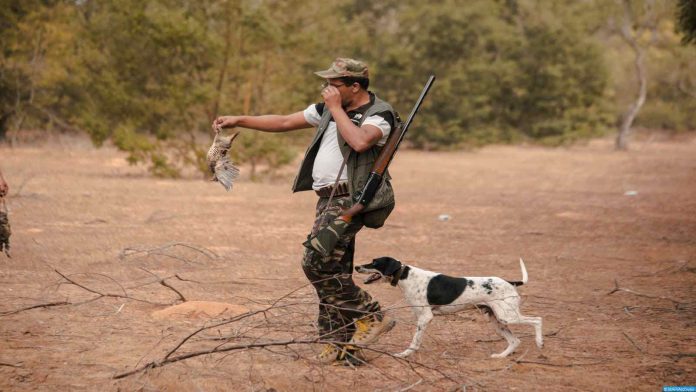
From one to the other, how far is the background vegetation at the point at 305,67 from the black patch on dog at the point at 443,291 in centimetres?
741

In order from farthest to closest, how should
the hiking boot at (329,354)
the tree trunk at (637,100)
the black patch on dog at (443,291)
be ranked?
the tree trunk at (637,100)
the black patch on dog at (443,291)
the hiking boot at (329,354)

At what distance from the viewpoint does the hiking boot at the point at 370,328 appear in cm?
533

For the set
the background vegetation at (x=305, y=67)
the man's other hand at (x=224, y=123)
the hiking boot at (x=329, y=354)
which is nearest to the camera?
the hiking boot at (x=329, y=354)

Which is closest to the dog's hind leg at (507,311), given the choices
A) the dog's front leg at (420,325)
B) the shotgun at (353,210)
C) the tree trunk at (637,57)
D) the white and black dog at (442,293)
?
the white and black dog at (442,293)

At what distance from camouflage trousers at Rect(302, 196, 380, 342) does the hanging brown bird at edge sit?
61cm

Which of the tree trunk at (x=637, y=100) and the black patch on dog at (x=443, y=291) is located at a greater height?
the tree trunk at (x=637, y=100)

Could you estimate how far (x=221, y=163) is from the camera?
17.9ft

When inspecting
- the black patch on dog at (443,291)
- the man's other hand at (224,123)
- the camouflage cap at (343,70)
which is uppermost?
the camouflage cap at (343,70)

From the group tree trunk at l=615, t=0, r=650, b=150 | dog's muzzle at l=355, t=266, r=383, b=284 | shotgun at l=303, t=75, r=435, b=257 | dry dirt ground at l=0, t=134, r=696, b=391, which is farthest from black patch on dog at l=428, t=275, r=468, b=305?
tree trunk at l=615, t=0, r=650, b=150

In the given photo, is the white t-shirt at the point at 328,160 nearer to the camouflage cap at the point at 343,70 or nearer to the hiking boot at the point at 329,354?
the camouflage cap at the point at 343,70

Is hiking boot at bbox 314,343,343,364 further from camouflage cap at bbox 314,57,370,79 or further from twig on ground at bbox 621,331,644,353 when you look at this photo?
twig on ground at bbox 621,331,644,353

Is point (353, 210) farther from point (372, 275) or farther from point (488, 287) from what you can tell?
point (488, 287)

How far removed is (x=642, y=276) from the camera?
8.55m

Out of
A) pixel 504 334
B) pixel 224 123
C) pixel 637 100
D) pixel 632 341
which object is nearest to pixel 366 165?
pixel 224 123
